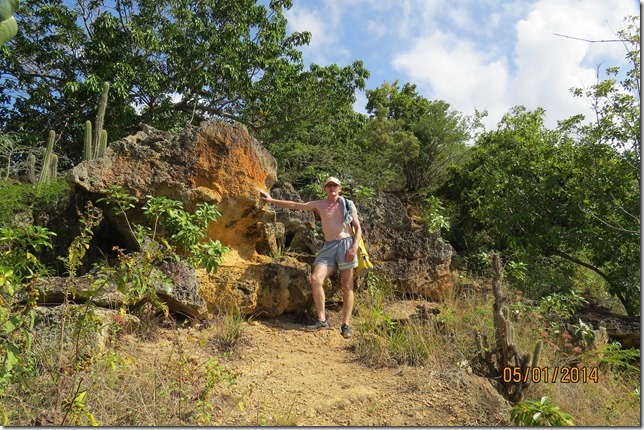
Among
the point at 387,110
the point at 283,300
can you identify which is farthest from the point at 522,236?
the point at 387,110

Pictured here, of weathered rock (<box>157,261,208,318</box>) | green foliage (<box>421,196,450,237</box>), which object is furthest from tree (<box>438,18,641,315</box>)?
weathered rock (<box>157,261,208,318</box>)

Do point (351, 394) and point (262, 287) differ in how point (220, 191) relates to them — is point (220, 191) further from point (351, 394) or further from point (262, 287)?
point (351, 394)

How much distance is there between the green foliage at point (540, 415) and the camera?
332 cm

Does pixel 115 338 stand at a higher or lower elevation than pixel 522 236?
lower

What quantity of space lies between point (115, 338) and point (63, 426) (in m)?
1.58

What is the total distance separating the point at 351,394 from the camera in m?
4.21

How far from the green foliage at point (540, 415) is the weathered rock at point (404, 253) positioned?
393cm

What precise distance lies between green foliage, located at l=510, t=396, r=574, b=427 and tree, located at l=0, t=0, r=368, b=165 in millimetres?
11088

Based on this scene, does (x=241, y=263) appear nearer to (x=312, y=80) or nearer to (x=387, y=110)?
(x=312, y=80)

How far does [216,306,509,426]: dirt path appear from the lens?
386 centimetres

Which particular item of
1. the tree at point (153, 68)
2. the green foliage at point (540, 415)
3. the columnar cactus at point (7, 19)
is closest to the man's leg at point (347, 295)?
the green foliage at point (540, 415)

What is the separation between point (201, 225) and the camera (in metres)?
5.79
